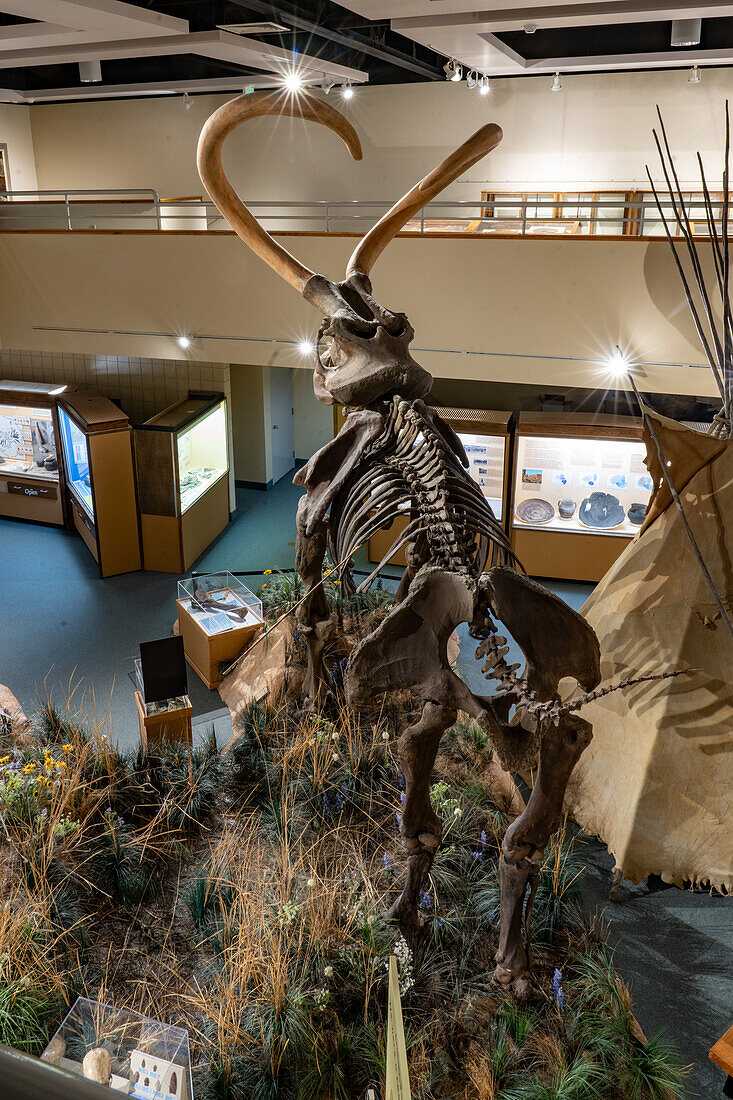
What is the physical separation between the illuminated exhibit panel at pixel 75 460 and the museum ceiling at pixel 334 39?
356 cm

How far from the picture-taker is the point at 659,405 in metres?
8.34

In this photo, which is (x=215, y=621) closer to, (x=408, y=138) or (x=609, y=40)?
(x=408, y=138)

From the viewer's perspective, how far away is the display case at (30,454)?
31.5ft

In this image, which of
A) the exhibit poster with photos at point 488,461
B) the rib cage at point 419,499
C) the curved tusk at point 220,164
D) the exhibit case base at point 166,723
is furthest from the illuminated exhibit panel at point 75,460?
the rib cage at point 419,499

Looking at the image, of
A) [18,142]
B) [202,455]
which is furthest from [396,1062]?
[18,142]

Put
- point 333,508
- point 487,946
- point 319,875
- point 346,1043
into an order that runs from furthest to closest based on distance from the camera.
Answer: point 333,508
point 319,875
point 487,946
point 346,1043

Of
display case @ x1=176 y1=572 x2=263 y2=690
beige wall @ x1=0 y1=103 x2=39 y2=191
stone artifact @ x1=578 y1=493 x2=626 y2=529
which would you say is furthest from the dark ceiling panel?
beige wall @ x1=0 y1=103 x2=39 y2=191

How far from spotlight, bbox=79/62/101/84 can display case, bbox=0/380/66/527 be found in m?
3.90

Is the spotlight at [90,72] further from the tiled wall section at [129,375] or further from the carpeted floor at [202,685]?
the carpeted floor at [202,685]

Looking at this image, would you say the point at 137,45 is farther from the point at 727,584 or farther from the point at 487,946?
the point at 487,946

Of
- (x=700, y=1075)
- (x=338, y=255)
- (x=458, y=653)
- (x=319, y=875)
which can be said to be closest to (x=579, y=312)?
(x=338, y=255)

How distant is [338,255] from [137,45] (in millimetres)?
3159

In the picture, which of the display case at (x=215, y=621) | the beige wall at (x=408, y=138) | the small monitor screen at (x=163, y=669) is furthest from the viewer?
the beige wall at (x=408, y=138)

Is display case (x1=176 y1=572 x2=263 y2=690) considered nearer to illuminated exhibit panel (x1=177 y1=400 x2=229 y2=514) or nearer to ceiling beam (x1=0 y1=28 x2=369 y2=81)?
illuminated exhibit panel (x1=177 y1=400 x2=229 y2=514)
